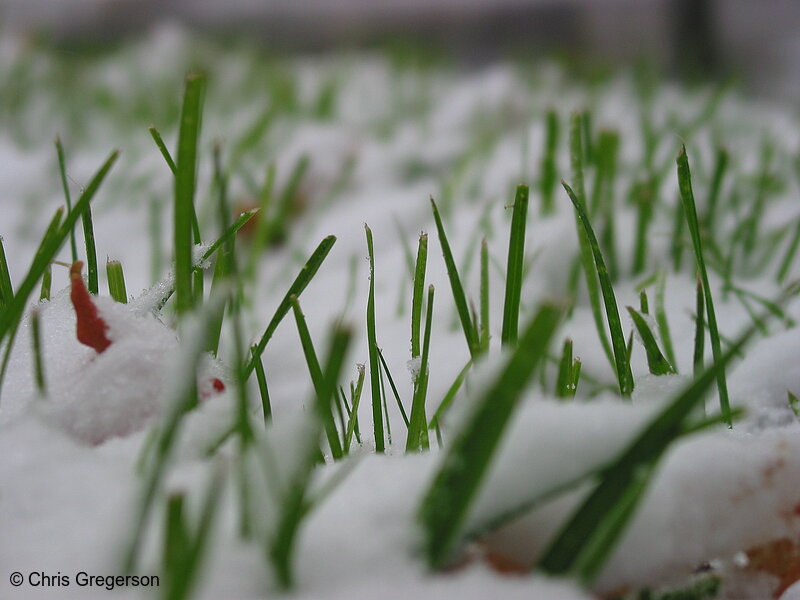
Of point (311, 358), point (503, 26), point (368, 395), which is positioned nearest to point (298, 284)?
point (311, 358)

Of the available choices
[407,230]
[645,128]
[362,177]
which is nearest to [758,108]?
[645,128]

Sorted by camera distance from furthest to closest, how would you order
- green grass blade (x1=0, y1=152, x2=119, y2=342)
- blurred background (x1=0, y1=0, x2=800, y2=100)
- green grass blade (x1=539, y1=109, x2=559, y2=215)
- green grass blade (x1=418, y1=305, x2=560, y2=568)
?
1. blurred background (x1=0, y1=0, x2=800, y2=100)
2. green grass blade (x1=539, y1=109, x2=559, y2=215)
3. green grass blade (x1=0, y1=152, x2=119, y2=342)
4. green grass blade (x1=418, y1=305, x2=560, y2=568)

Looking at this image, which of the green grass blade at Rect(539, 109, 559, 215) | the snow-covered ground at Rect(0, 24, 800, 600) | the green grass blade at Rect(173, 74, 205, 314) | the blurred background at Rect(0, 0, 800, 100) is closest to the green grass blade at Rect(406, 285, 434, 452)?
the snow-covered ground at Rect(0, 24, 800, 600)

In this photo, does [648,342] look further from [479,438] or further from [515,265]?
[479,438]

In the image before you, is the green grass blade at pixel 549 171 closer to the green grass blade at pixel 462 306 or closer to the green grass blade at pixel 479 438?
the green grass blade at pixel 462 306

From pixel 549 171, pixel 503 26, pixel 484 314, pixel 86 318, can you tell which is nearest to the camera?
pixel 86 318

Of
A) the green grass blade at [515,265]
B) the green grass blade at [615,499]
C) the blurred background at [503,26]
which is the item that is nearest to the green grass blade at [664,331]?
the green grass blade at [515,265]

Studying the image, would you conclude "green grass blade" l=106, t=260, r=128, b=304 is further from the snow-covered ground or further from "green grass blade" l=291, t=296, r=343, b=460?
"green grass blade" l=291, t=296, r=343, b=460
